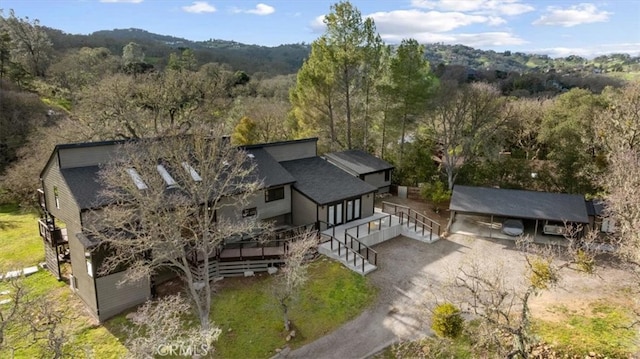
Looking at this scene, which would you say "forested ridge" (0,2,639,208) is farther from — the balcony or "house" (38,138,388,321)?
the balcony

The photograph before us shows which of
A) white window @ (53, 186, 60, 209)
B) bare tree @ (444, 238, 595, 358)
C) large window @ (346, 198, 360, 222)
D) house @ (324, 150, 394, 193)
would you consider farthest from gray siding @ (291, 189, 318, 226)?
white window @ (53, 186, 60, 209)

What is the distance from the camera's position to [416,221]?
24.9 m

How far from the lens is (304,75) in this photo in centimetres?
3192

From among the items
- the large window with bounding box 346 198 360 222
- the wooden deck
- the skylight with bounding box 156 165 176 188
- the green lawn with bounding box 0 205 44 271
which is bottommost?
the green lawn with bounding box 0 205 44 271

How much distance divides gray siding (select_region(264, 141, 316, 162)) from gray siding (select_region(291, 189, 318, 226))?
11.7 ft

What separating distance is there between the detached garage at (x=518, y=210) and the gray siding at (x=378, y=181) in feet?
20.1

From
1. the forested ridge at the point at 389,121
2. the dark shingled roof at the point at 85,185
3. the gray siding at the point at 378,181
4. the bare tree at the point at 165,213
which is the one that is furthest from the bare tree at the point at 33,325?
the gray siding at the point at 378,181

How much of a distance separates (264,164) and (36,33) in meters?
58.0

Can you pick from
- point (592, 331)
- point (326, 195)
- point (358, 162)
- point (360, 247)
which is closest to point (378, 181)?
point (358, 162)

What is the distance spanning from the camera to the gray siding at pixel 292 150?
26.1 m

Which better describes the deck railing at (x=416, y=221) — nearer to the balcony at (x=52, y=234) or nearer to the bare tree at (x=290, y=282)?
the bare tree at (x=290, y=282)

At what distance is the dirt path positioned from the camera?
15.2 meters

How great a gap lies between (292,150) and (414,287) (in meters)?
12.4

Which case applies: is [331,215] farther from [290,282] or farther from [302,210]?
[290,282]
